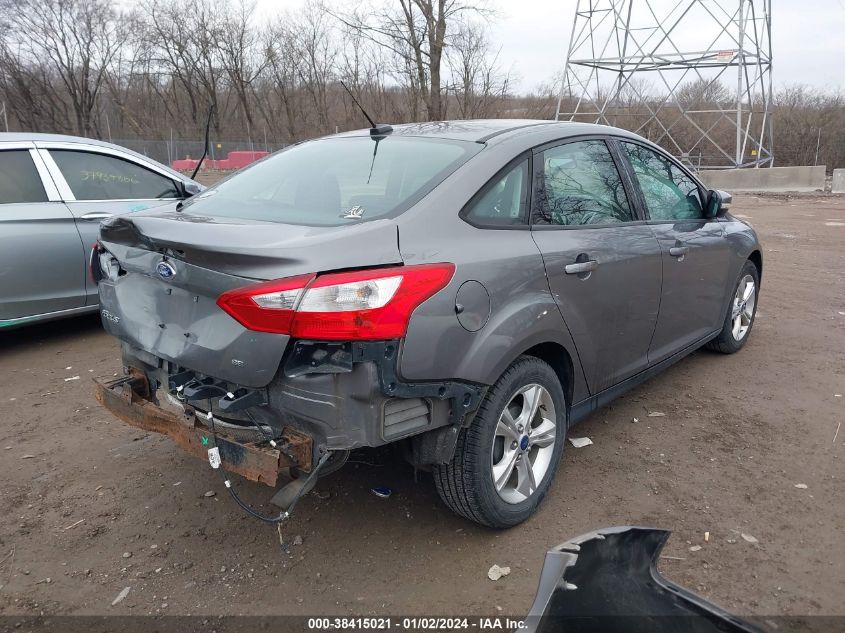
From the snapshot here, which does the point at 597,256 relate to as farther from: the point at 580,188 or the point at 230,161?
the point at 230,161

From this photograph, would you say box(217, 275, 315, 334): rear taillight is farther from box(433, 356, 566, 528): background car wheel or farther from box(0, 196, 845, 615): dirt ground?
box(0, 196, 845, 615): dirt ground

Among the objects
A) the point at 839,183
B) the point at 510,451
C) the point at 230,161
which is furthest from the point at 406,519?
the point at 230,161

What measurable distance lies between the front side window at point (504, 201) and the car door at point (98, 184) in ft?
10.7

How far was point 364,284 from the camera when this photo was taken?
2.11m

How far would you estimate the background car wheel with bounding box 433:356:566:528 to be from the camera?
2492 mm

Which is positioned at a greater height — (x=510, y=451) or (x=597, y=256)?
(x=597, y=256)

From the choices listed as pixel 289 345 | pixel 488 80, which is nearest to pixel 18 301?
pixel 289 345

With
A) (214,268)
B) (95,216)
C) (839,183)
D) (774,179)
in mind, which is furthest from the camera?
(774,179)

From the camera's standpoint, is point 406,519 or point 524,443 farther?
point 406,519

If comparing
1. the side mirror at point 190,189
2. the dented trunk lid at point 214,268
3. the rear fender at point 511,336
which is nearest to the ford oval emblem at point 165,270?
the dented trunk lid at point 214,268

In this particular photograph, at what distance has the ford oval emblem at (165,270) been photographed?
7.79 ft

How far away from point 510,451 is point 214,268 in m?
1.42

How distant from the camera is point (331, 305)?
6.79ft

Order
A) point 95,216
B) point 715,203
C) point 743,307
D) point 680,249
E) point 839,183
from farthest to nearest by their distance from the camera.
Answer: point 839,183
point 95,216
point 743,307
point 715,203
point 680,249
